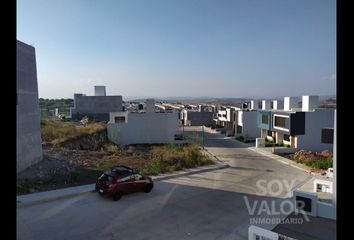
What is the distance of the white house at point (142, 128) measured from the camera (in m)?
36.3

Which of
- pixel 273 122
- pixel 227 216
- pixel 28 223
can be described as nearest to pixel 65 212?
pixel 28 223

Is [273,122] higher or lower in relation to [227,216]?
higher

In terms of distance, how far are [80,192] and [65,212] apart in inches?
102

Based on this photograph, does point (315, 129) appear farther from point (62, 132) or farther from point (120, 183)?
point (62, 132)

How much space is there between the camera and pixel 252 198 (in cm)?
1591

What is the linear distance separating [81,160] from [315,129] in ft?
77.3

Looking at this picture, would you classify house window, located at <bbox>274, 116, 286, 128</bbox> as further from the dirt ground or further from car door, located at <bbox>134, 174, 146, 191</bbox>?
car door, located at <bbox>134, 174, 146, 191</bbox>

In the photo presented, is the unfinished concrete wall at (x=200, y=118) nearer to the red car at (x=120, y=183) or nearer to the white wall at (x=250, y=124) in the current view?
the white wall at (x=250, y=124)

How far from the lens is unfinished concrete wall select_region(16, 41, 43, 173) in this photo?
20.0 m

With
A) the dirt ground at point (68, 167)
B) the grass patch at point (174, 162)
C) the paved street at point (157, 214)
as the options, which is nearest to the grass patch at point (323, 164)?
the paved street at point (157, 214)

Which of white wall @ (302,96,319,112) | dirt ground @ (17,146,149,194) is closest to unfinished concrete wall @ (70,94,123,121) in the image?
dirt ground @ (17,146,149,194)

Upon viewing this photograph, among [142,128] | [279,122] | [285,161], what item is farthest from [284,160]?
[142,128]

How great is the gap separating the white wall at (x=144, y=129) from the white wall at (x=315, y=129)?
14.5 m
